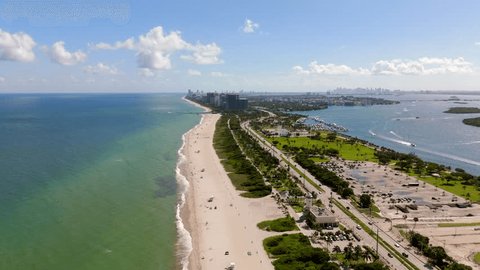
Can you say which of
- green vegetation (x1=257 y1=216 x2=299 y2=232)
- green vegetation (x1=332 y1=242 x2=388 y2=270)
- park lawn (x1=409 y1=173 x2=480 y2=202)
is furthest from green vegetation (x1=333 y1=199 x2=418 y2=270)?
park lawn (x1=409 y1=173 x2=480 y2=202)

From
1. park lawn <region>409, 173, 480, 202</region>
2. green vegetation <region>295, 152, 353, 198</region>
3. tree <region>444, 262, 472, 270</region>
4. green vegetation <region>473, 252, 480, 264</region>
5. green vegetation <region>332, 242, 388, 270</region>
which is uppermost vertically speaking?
green vegetation <region>295, 152, 353, 198</region>

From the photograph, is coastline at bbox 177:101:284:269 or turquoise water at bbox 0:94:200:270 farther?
turquoise water at bbox 0:94:200:270

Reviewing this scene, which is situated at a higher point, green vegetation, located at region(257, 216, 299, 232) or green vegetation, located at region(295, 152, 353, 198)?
green vegetation, located at region(295, 152, 353, 198)

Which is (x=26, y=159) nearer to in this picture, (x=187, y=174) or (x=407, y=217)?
(x=187, y=174)

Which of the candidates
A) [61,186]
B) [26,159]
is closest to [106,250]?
[61,186]

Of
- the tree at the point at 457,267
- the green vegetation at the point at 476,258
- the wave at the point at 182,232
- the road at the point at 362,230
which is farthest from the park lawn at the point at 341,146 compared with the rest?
the tree at the point at 457,267

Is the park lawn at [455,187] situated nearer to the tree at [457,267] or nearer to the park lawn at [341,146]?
the park lawn at [341,146]

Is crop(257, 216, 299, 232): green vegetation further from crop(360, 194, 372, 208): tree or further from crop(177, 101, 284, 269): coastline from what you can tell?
crop(360, 194, 372, 208): tree
